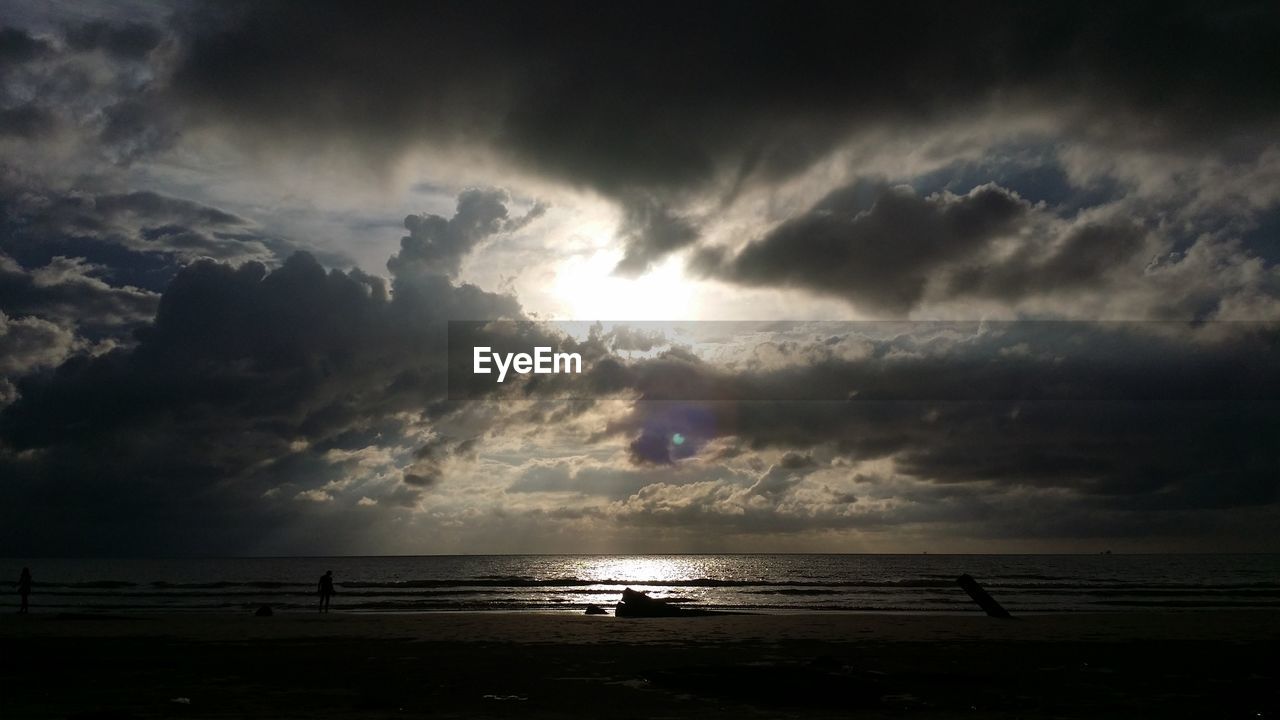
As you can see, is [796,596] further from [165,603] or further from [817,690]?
[817,690]

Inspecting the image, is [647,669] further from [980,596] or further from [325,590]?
[325,590]

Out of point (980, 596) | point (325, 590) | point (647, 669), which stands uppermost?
point (647, 669)

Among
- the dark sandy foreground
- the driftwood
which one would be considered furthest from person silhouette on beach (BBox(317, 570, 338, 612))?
the driftwood

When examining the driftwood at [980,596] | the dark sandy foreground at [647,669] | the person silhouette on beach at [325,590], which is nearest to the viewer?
the dark sandy foreground at [647,669]

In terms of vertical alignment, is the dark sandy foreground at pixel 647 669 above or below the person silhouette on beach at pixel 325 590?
above

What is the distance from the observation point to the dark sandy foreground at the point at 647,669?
588 inches

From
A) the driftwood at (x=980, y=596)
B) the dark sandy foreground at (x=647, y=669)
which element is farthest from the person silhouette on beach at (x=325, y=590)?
the driftwood at (x=980, y=596)

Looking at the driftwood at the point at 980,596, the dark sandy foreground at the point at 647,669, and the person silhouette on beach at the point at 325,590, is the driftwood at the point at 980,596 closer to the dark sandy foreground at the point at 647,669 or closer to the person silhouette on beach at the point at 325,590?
the dark sandy foreground at the point at 647,669

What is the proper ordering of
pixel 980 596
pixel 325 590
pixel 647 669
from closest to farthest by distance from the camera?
pixel 647 669, pixel 980 596, pixel 325 590

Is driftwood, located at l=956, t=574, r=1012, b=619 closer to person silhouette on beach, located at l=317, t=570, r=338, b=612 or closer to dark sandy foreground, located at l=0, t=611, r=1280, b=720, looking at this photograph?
dark sandy foreground, located at l=0, t=611, r=1280, b=720

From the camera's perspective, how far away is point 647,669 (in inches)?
785

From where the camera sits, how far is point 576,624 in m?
33.3

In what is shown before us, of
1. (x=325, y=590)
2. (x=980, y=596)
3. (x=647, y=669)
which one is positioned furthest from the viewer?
(x=325, y=590)

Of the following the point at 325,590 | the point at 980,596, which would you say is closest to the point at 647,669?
the point at 980,596
